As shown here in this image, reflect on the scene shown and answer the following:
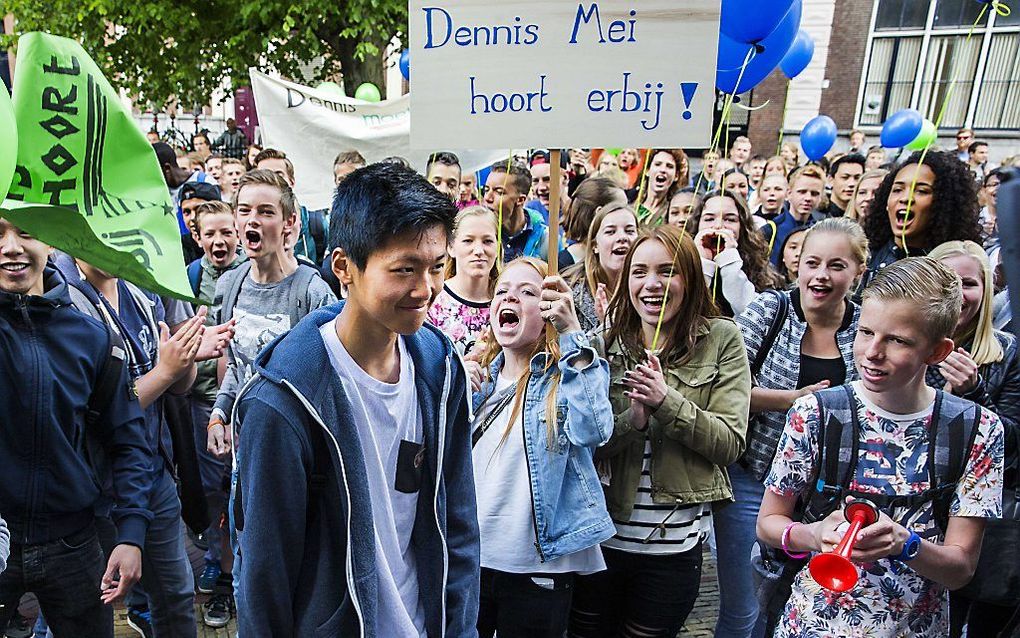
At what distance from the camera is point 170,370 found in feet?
8.95

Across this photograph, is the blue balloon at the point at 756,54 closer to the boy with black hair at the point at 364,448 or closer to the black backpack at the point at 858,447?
the black backpack at the point at 858,447

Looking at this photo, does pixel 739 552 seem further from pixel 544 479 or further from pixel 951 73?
pixel 951 73

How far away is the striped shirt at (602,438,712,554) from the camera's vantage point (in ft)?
8.35

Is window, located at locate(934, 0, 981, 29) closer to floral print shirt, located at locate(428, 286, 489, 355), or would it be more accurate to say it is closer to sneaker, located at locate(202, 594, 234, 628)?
floral print shirt, located at locate(428, 286, 489, 355)

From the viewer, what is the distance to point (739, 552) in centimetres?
299

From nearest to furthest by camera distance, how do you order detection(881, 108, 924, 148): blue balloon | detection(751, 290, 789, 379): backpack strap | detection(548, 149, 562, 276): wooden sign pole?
detection(548, 149, 562, 276): wooden sign pole < detection(751, 290, 789, 379): backpack strap < detection(881, 108, 924, 148): blue balloon

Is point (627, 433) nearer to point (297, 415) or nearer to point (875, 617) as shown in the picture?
point (875, 617)

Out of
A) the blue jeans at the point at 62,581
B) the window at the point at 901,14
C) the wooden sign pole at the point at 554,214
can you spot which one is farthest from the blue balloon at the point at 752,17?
the window at the point at 901,14

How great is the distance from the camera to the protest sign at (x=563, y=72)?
2377 mm

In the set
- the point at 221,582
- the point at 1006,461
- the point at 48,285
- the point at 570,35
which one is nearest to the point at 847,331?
the point at 1006,461

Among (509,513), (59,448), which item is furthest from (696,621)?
(59,448)

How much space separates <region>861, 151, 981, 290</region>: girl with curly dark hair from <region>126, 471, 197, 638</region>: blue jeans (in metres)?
3.25

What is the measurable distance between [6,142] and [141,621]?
2.77 meters

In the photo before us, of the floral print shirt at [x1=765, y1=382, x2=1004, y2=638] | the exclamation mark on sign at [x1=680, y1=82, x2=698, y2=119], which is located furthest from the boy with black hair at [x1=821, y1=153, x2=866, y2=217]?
the floral print shirt at [x1=765, y1=382, x2=1004, y2=638]
